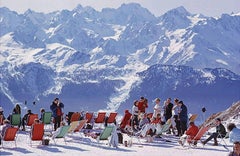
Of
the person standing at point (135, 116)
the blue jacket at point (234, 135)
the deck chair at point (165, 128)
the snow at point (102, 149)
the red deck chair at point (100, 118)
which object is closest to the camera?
the blue jacket at point (234, 135)

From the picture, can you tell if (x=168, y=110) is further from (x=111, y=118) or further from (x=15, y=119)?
(x=15, y=119)

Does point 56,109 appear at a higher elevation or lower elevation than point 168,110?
lower

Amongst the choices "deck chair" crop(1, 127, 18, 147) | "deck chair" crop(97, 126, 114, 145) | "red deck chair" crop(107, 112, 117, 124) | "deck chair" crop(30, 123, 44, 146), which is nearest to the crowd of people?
"deck chair" crop(97, 126, 114, 145)

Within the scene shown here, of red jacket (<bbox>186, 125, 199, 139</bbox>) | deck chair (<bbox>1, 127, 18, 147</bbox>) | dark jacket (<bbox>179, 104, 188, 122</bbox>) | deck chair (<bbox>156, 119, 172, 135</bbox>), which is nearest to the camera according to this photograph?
deck chair (<bbox>1, 127, 18, 147</bbox>)

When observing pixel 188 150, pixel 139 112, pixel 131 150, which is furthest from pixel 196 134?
pixel 139 112

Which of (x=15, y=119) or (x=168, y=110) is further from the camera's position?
(x=168, y=110)

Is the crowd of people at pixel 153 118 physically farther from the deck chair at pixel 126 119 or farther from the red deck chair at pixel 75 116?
the red deck chair at pixel 75 116

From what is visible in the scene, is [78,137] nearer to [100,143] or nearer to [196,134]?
[100,143]

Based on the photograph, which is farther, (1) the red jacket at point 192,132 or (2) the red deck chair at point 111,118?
(2) the red deck chair at point 111,118

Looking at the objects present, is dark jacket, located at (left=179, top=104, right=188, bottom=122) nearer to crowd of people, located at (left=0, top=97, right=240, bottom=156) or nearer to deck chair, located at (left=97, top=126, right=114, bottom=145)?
crowd of people, located at (left=0, top=97, right=240, bottom=156)

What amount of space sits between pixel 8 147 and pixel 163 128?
8.46 meters

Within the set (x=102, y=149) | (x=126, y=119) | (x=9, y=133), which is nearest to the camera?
(x=9, y=133)

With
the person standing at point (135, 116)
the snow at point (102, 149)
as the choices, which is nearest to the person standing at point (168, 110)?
the person standing at point (135, 116)

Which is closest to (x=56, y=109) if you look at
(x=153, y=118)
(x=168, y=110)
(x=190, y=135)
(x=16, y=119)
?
(x=16, y=119)
